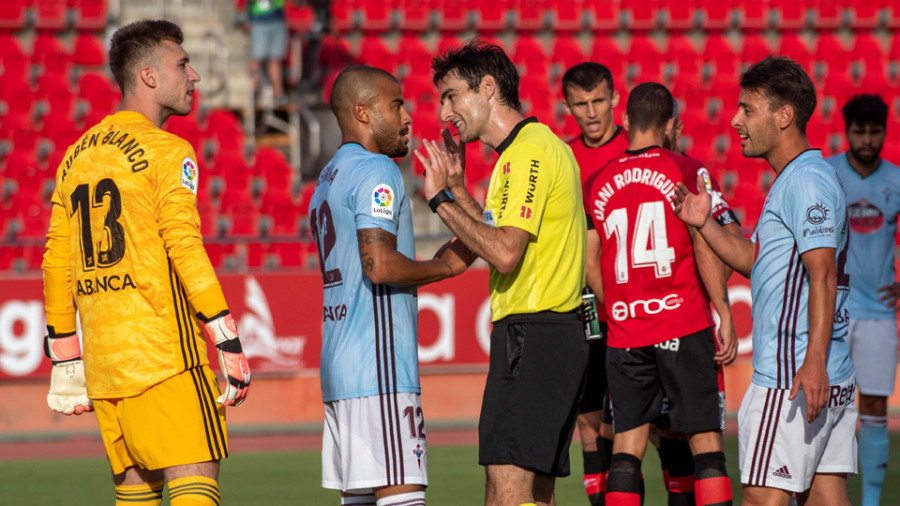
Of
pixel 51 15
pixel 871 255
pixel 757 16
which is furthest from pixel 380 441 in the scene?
pixel 757 16

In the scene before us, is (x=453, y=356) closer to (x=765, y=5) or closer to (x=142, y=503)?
(x=142, y=503)

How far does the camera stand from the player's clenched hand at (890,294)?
671 cm

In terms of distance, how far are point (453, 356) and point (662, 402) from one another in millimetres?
5595

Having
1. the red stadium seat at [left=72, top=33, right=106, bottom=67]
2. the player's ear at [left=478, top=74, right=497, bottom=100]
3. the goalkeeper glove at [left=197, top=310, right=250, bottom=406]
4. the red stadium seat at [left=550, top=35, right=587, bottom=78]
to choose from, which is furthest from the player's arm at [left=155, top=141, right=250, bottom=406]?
the red stadium seat at [left=550, top=35, right=587, bottom=78]

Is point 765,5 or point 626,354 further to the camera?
point 765,5

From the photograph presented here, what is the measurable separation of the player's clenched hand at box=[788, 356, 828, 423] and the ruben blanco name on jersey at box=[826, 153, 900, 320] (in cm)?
320

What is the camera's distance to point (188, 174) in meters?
4.18

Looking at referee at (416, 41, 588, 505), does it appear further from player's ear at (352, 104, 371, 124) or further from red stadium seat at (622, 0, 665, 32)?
red stadium seat at (622, 0, 665, 32)

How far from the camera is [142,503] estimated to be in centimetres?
430

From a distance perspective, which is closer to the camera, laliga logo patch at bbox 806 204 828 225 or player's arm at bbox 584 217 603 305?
laliga logo patch at bbox 806 204 828 225

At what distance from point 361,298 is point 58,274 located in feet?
4.23

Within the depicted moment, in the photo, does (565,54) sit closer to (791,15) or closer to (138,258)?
(791,15)

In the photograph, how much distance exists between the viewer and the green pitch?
734 cm

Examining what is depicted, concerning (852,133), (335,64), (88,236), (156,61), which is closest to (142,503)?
(88,236)
